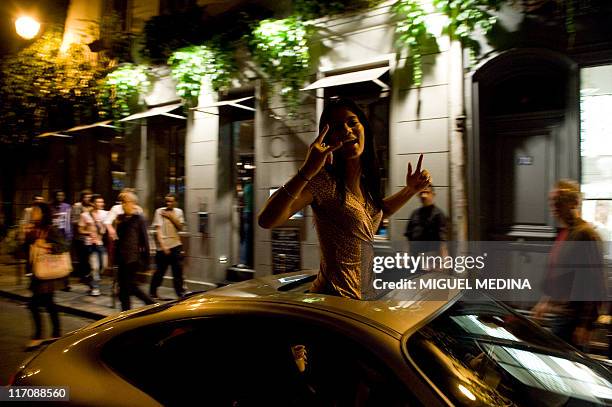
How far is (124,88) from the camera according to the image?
37.0 feet

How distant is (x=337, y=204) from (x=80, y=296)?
27.9 ft

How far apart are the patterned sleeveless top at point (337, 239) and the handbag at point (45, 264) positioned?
474cm

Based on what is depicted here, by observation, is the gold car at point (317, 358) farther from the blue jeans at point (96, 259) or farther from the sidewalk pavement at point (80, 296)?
the blue jeans at point (96, 259)

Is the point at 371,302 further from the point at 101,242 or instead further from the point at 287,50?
the point at 101,242

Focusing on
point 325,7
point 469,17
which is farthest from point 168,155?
point 469,17

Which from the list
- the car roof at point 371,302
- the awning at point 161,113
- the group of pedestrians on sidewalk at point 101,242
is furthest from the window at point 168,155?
the car roof at point 371,302

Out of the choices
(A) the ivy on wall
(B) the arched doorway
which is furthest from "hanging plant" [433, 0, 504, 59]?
(B) the arched doorway

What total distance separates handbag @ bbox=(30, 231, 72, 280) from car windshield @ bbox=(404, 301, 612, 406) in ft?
17.9

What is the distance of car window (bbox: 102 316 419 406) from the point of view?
1.89 m

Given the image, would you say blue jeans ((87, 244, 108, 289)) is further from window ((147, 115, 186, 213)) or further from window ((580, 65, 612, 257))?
window ((580, 65, 612, 257))

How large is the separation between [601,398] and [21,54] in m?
15.8

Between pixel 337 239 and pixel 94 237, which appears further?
pixel 94 237

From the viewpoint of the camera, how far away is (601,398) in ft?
6.86

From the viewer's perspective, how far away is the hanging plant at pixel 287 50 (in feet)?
27.6
